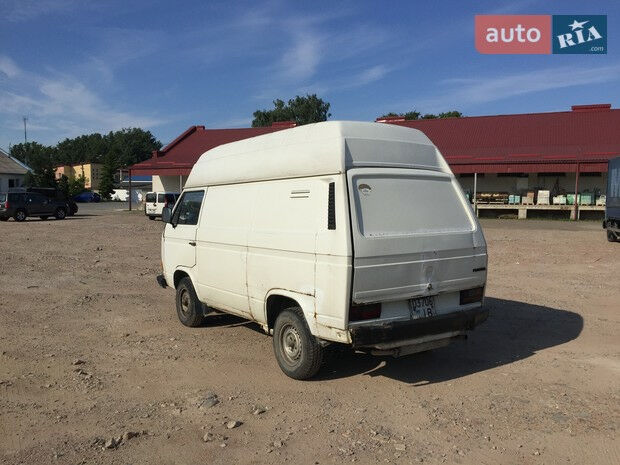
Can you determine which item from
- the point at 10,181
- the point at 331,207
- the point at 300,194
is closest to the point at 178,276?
the point at 300,194

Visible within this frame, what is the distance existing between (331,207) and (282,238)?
684mm

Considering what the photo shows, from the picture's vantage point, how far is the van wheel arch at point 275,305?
5.30 m

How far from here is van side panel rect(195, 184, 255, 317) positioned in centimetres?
573

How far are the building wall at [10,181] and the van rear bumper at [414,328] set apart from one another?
58.7 meters

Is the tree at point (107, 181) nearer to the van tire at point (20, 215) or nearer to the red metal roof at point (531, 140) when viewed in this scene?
the van tire at point (20, 215)

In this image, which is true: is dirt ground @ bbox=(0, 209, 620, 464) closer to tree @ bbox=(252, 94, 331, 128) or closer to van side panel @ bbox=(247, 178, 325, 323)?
van side panel @ bbox=(247, 178, 325, 323)

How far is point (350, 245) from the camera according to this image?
14.5 ft

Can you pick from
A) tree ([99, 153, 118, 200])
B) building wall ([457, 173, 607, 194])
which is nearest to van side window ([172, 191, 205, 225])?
A: building wall ([457, 173, 607, 194])

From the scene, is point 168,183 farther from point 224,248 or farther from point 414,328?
point 414,328

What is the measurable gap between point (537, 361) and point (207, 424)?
349 centimetres

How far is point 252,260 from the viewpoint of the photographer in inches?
216

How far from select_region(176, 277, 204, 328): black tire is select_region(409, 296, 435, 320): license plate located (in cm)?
300

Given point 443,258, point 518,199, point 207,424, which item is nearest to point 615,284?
point 443,258

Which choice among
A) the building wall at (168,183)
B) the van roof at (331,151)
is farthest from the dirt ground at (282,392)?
the building wall at (168,183)
